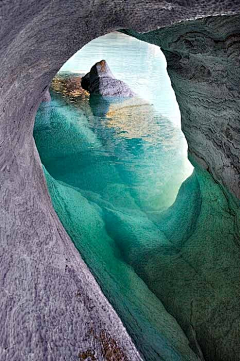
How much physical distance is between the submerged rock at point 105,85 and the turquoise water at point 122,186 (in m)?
0.68

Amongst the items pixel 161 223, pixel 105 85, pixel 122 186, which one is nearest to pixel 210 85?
pixel 161 223

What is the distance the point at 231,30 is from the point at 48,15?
130 cm

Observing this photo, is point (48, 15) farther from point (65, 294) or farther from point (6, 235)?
point (65, 294)

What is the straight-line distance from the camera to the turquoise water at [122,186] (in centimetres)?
272

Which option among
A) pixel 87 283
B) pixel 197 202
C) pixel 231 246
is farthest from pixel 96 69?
pixel 87 283

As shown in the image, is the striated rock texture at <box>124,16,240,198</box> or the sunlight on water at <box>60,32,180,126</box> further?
the sunlight on water at <box>60,32,180,126</box>

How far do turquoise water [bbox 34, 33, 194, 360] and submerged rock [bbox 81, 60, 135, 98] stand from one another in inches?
26.6

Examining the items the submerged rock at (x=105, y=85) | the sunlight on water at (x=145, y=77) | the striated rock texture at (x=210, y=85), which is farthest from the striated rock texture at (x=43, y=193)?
the submerged rock at (x=105, y=85)

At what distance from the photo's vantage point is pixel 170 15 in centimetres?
129

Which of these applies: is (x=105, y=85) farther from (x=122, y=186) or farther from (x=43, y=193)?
(x=43, y=193)

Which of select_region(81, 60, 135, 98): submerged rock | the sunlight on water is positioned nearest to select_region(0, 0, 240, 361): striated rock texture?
the sunlight on water

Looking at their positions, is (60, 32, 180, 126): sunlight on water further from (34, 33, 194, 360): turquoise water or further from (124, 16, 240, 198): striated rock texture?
(124, 16, 240, 198): striated rock texture

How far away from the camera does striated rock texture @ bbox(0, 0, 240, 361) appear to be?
1241 mm

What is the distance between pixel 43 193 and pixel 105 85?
11.1 meters
